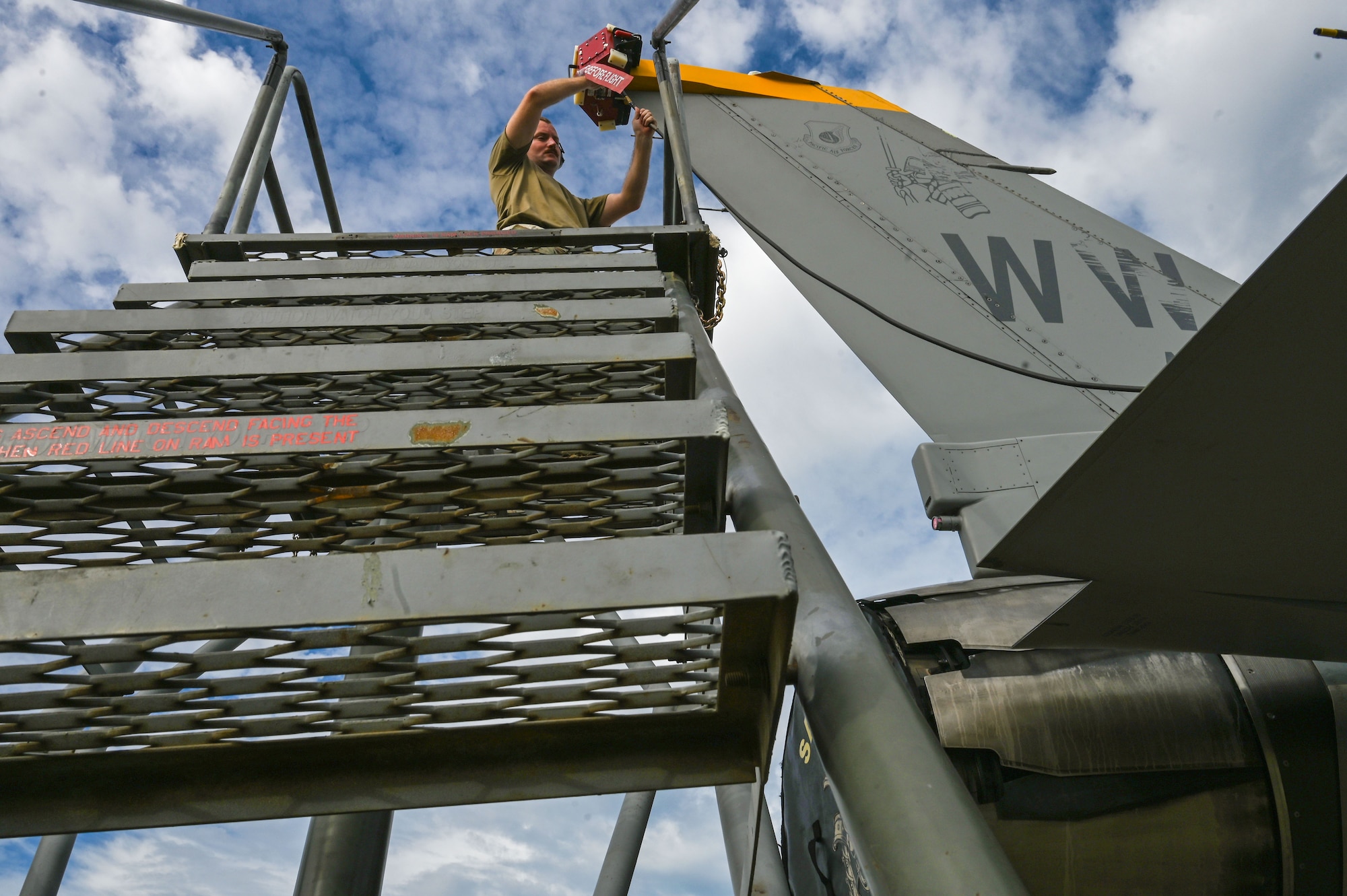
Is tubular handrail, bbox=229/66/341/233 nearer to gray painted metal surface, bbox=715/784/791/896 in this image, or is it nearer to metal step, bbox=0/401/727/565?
metal step, bbox=0/401/727/565

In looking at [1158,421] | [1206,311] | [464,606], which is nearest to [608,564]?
[464,606]

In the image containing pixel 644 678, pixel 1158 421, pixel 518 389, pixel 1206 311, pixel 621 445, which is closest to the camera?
pixel 644 678

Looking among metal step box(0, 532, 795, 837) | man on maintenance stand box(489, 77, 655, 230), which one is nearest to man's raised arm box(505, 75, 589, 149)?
man on maintenance stand box(489, 77, 655, 230)

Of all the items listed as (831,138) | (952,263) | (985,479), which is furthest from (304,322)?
(831,138)

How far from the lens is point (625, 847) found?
4.05m

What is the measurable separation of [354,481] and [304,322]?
777mm

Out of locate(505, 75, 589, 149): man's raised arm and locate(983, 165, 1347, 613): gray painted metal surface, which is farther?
locate(505, 75, 589, 149): man's raised arm

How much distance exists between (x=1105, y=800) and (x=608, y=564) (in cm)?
244

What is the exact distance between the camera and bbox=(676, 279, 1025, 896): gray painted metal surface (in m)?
1.07

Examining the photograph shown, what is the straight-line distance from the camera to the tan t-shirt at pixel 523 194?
4.96m

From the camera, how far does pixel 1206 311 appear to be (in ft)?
16.8

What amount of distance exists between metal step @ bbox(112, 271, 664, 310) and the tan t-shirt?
2088 mm

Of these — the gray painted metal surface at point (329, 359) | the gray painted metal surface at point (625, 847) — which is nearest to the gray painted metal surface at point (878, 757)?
the gray painted metal surface at point (329, 359)

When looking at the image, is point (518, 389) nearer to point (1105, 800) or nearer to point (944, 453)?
point (944, 453)
